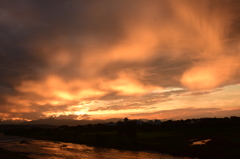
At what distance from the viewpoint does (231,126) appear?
10200 centimetres

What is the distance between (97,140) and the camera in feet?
312

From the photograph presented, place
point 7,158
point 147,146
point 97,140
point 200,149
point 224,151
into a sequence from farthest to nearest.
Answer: point 97,140 < point 147,146 < point 200,149 < point 224,151 < point 7,158

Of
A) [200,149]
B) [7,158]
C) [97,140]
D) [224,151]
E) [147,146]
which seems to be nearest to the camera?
[7,158]

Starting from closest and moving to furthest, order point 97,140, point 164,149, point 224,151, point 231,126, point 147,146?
point 224,151 < point 164,149 < point 147,146 < point 97,140 < point 231,126

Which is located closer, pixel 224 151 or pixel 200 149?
pixel 224 151

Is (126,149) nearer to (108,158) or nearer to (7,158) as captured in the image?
(108,158)

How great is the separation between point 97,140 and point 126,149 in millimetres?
24050

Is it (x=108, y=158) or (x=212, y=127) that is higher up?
(x=212, y=127)

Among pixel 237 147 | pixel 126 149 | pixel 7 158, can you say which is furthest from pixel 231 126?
pixel 7 158

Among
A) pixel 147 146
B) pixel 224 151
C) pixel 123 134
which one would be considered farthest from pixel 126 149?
pixel 224 151

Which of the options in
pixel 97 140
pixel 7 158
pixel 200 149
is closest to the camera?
pixel 7 158

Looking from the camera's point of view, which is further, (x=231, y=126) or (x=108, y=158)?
(x=231, y=126)

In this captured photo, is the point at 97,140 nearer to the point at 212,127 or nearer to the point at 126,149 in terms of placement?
the point at 126,149

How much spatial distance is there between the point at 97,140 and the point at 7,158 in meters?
48.9
